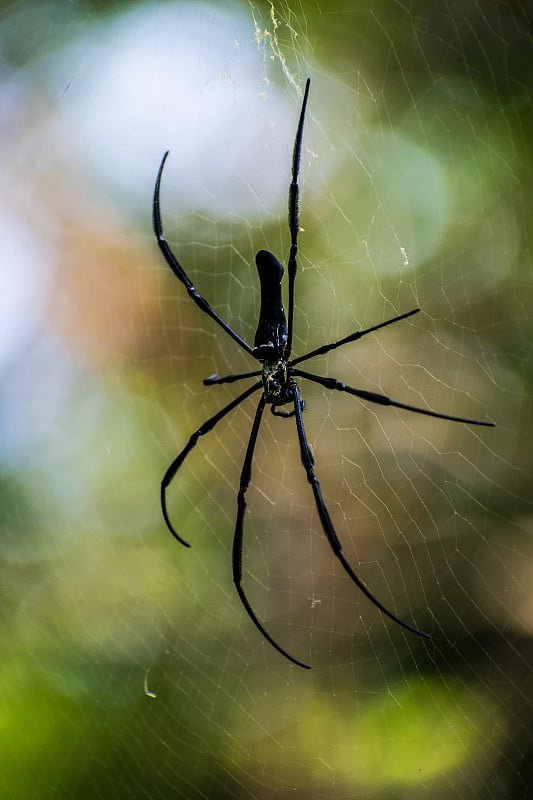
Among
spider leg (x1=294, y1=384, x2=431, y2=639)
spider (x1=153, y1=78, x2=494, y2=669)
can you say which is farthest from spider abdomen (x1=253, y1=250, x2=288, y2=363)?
spider leg (x1=294, y1=384, x2=431, y2=639)

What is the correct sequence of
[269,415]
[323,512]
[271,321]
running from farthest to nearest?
[269,415] → [271,321] → [323,512]

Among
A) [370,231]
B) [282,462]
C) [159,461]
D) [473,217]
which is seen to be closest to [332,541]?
[370,231]

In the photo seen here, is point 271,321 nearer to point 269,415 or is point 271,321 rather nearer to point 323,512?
point 323,512

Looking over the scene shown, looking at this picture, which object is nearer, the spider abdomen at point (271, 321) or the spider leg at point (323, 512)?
the spider leg at point (323, 512)

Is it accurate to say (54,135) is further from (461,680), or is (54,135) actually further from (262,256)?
(461,680)

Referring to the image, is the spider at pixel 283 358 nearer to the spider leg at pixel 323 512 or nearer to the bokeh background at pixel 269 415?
the spider leg at pixel 323 512

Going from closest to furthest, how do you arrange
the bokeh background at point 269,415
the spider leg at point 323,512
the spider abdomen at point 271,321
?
1. the spider leg at point 323,512
2. the spider abdomen at point 271,321
3. the bokeh background at point 269,415

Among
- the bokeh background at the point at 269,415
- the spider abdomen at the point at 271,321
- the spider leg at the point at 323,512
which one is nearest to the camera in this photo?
the spider leg at the point at 323,512

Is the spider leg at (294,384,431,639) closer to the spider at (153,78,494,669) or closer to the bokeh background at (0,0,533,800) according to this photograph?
the spider at (153,78,494,669)

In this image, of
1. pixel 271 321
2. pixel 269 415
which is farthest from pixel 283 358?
pixel 269 415

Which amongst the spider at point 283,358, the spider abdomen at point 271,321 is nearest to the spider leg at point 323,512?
the spider at point 283,358
